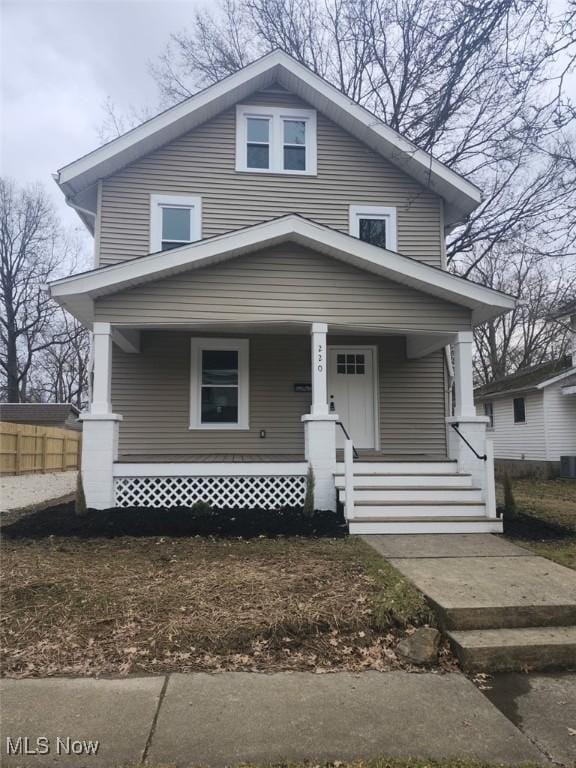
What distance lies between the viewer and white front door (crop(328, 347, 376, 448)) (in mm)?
10250

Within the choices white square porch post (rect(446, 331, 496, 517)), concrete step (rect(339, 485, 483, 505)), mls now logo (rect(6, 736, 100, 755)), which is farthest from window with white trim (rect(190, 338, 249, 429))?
mls now logo (rect(6, 736, 100, 755))

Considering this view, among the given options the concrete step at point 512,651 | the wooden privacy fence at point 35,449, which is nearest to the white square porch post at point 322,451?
the concrete step at point 512,651

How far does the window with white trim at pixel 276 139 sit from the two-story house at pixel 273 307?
0.04m

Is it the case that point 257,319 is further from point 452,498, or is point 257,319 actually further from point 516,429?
point 516,429

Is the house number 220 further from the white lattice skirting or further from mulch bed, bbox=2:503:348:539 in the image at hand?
mulch bed, bbox=2:503:348:539

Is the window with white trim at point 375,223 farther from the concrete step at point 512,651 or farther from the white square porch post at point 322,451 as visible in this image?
the concrete step at point 512,651

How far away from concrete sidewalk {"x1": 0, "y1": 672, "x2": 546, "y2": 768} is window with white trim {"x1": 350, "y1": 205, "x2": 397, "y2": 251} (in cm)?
870

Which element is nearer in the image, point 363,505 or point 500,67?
point 500,67

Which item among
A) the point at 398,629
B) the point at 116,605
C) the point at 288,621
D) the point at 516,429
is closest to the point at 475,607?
the point at 398,629

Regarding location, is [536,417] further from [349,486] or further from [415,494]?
[349,486]

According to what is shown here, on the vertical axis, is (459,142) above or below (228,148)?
above

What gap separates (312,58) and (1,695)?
20464 mm

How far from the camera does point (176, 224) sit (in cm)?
1016

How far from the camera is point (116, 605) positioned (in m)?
4.25
